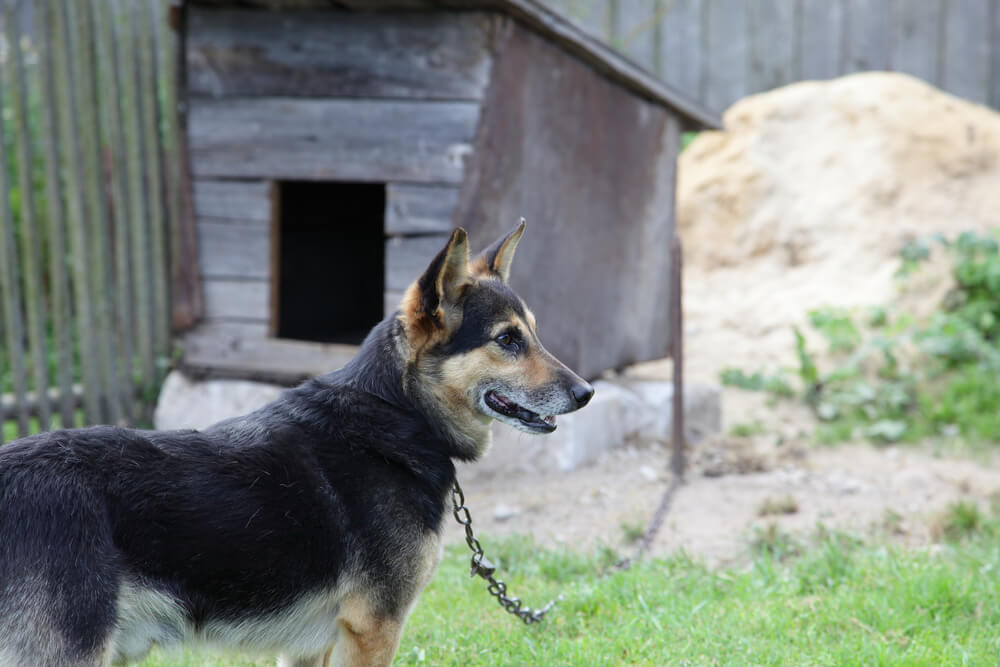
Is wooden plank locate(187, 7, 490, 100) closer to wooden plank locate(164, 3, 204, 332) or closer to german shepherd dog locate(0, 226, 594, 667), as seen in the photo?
wooden plank locate(164, 3, 204, 332)

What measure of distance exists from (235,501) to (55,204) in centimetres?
416

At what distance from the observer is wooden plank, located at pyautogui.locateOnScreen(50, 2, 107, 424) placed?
5898mm

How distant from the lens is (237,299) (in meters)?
6.40

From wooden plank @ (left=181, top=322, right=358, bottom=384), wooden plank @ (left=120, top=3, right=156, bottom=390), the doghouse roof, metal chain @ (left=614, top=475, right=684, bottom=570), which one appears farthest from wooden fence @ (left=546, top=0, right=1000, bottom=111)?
metal chain @ (left=614, top=475, right=684, bottom=570)

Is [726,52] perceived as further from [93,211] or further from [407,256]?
[93,211]

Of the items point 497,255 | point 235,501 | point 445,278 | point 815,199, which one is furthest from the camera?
point 815,199

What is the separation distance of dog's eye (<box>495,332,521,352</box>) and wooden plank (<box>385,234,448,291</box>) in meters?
2.72

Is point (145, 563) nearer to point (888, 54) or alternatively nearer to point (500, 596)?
point (500, 596)

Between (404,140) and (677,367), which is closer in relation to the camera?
(404,140)

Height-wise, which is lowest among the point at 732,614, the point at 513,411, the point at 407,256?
the point at 732,614

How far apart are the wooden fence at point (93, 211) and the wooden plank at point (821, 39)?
8346mm

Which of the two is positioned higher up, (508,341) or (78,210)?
(78,210)

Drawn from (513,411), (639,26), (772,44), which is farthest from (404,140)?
(772,44)

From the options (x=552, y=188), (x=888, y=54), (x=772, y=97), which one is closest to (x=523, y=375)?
(x=552, y=188)
